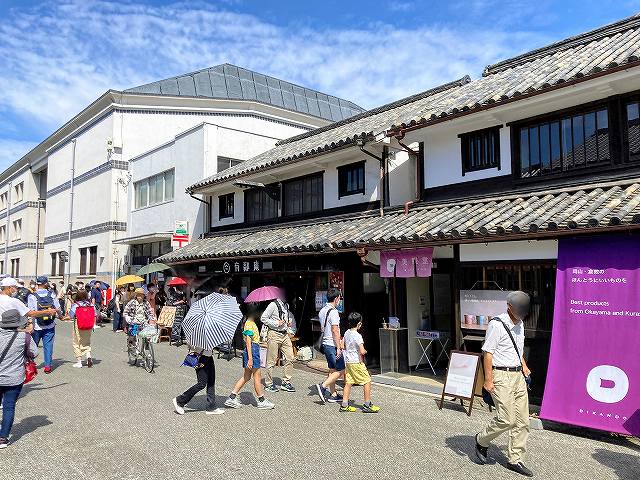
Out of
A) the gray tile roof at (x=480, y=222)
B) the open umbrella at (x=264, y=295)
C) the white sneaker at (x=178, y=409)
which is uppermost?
the gray tile roof at (x=480, y=222)

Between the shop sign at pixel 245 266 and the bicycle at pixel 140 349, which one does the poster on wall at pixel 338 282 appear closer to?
the shop sign at pixel 245 266

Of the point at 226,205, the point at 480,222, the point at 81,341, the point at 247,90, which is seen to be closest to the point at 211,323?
the point at 480,222

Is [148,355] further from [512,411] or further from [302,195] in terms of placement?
[512,411]

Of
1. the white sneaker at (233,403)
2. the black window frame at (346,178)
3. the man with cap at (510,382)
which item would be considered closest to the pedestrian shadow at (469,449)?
the man with cap at (510,382)

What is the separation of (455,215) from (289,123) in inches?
860

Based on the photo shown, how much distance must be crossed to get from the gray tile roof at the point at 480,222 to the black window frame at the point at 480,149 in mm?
838

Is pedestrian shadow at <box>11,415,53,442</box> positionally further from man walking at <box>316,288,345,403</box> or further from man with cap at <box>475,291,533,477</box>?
man with cap at <box>475,291,533,477</box>

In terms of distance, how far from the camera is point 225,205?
64.1 feet

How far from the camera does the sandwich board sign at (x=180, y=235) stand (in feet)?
67.1

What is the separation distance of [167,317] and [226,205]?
4.89m

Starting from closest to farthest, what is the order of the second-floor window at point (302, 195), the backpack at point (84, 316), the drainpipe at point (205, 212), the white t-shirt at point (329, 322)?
the white t-shirt at point (329, 322) < the backpack at point (84, 316) < the second-floor window at point (302, 195) < the drainpipe at point (205, 212)

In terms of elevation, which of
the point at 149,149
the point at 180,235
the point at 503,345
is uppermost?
the point at 149,149

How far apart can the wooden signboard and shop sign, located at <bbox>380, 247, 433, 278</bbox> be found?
9635mm

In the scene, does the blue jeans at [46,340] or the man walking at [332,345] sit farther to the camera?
the blue jeans at [46,340]
